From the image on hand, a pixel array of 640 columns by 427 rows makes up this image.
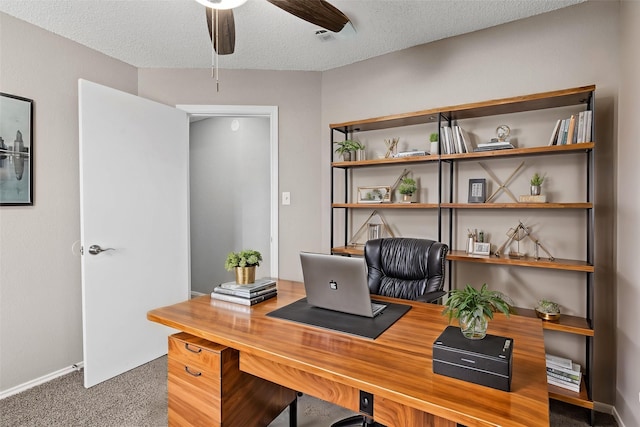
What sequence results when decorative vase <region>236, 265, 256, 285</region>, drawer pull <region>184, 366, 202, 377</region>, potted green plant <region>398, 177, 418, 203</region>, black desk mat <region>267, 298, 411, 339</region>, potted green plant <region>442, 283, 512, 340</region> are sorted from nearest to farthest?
potted green plant <region>442, 283, 512, 340</region>, black desk mat <region>267, 298, 411, 339</region>, drawer pull <region>184, 366, 202, 377</region>, decorative vase <region>236, 265, 256, 285</region>, potted green plant <region>398, 177, 418, 203</region>

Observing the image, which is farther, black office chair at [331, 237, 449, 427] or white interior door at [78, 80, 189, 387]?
white interior door at [78, 80, 189, 387]

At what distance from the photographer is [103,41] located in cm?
263

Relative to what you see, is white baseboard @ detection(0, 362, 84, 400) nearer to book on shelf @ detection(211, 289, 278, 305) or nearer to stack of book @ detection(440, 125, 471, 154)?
book on shelf @ detection(211, 289, 278, 305)

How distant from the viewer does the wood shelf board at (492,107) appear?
2.08 metres

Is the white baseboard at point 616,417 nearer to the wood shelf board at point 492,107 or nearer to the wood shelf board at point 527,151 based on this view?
the wood shelf board at point 527,151

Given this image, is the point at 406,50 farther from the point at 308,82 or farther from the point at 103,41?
the point at 103,41

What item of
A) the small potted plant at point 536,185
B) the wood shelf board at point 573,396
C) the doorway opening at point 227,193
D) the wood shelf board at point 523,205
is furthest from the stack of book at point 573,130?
the doorway opening at point 227,193

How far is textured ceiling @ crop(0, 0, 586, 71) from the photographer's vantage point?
219 cm

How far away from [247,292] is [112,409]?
1.27m

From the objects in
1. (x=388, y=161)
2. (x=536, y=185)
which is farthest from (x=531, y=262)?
(x=388, y=161)

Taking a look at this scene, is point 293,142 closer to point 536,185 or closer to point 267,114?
point 267,114

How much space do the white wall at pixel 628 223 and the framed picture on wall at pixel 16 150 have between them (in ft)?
12.0

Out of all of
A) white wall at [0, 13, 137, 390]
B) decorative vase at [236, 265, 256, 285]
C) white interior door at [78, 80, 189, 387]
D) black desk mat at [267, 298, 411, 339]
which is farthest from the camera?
white interior door at [78, 80, 189, 387]

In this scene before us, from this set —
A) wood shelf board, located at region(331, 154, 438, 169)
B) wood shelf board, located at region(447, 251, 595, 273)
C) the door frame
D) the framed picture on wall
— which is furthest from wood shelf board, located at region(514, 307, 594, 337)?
the framed picture on wall
